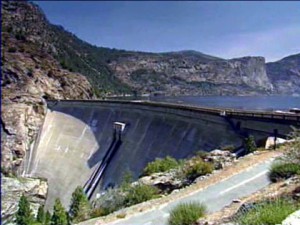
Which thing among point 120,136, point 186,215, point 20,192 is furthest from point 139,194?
point 20,192

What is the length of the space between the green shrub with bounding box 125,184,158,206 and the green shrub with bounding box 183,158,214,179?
1.88 m

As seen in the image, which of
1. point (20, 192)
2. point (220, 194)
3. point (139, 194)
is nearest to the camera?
point (220, 194)

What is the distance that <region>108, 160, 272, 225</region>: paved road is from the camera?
12562mm

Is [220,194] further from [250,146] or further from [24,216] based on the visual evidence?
[24,216]

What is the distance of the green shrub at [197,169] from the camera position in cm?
1800

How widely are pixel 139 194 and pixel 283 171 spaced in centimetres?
590

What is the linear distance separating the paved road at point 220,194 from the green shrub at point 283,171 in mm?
460

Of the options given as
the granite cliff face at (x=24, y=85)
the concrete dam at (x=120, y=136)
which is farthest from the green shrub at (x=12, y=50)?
the concrete dam at (x=120, y=136)

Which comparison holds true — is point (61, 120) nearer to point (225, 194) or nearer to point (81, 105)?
point (81, 105)

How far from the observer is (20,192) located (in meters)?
40.4

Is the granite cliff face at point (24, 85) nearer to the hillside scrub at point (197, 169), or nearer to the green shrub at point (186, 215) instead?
the hillside scrub at point (197, 169)

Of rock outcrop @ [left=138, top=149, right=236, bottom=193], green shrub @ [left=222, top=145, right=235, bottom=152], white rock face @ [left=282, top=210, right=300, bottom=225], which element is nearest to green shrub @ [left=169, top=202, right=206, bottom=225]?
white rock face @ [left=282, top=210, right=300, bottom=225]

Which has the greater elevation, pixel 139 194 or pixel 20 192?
pixel 139 194

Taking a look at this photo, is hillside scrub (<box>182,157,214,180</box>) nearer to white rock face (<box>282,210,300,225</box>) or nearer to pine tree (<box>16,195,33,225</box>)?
white rock face (<box>282,210,300,225</box>)
